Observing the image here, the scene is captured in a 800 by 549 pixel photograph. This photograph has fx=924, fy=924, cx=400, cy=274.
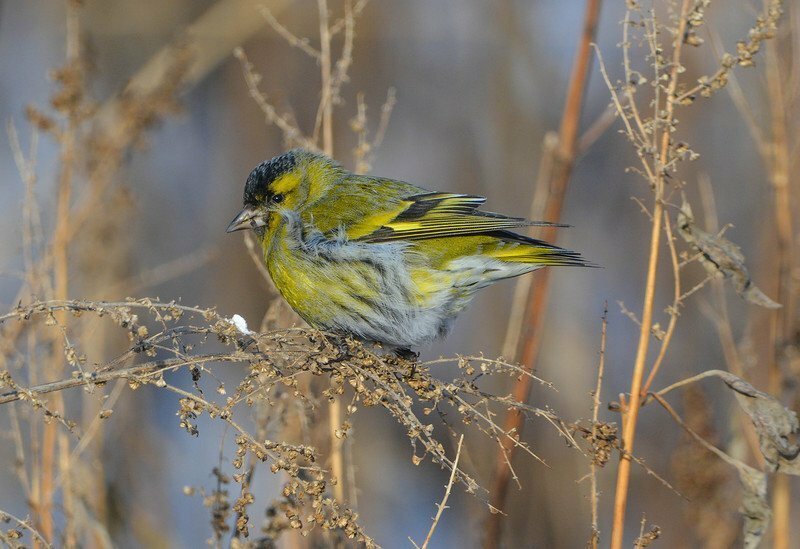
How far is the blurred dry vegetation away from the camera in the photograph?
7.38ft

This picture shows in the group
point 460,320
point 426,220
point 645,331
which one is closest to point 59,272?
point 426,220

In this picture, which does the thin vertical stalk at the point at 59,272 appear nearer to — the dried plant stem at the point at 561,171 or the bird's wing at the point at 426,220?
the bird's wing at the point at 426,220

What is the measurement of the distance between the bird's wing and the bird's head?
1.14ft

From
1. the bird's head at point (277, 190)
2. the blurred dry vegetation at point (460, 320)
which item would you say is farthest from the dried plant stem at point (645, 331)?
the bird's head at point (277, 190)

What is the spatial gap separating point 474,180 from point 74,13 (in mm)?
4110

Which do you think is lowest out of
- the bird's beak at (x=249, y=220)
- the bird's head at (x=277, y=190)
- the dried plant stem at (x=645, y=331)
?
the dried plant stem at (x=645, y=331)

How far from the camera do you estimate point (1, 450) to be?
571cm

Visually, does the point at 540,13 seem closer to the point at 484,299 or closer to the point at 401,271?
the point at 484,299

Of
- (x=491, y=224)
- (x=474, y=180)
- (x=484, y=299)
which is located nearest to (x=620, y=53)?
(x=474, y=180)

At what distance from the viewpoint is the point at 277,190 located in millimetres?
3891

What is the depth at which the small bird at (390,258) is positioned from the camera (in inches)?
136

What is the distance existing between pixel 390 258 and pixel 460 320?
11.9ft

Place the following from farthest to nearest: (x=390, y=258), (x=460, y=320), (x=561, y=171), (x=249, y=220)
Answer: (x=460, y=320) → (x=249, y=220) → (x=390, y=258) → (x=561, y=171)

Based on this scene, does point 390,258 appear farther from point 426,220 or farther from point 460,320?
point 460,320
